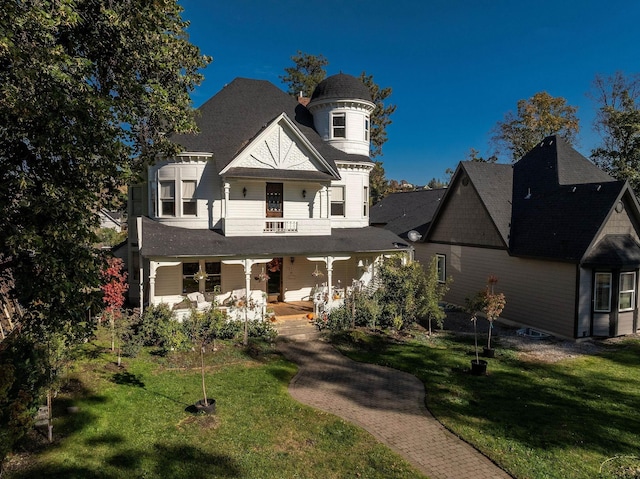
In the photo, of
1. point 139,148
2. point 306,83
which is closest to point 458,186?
point 139,148

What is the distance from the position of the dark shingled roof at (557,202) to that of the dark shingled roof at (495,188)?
1.20 ft

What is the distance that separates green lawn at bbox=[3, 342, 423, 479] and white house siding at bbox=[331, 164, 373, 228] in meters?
12.4

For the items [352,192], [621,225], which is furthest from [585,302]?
[352,192]

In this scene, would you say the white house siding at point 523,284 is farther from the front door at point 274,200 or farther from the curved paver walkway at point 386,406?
the front door at point 274,200

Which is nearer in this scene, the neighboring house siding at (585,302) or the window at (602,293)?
the neighboring house siding at (585,302)

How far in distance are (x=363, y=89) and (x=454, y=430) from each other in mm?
19996

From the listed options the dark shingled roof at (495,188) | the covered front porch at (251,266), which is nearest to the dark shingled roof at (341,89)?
the dark shingled roof at (495,188)

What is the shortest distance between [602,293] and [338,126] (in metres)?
15.8

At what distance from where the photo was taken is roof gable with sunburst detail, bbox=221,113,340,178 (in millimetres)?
19234

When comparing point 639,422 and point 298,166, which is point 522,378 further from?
point 298,166

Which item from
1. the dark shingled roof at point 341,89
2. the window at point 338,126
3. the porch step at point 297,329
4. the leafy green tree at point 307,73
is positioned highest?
the leafy green tree at point 307,73

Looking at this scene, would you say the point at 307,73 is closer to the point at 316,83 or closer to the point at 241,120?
the point at 316,83

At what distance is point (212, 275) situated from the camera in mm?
19688

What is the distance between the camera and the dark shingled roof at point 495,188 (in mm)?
20656
